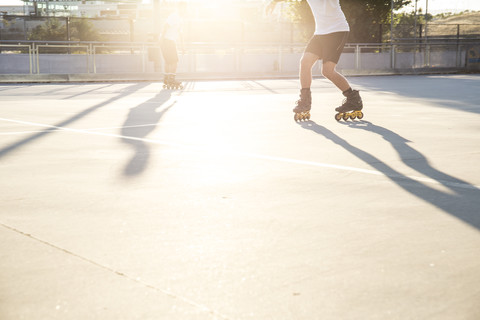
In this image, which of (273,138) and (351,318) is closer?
(351,318)

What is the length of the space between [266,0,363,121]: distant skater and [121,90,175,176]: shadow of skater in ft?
6.37

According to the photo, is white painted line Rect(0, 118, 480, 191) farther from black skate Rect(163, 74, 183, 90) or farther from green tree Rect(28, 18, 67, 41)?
green tree Rect(28, 18, 67, 41)

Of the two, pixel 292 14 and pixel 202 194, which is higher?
pixel 292 14

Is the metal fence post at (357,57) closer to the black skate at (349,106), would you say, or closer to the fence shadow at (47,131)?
the fence shadow at (47,131)

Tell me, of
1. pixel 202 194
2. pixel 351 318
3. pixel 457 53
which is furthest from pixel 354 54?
pixel 351 318

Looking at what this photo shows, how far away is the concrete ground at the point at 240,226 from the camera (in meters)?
2.44

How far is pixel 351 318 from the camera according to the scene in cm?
227

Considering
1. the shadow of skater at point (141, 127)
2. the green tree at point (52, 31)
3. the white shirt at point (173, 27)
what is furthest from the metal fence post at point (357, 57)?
the shadow of skater at point (141, 127)

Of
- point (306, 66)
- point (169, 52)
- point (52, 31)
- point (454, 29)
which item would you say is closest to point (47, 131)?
point (306, 66)

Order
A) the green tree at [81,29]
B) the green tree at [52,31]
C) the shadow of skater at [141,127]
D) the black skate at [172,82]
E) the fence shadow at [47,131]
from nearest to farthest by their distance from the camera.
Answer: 1. the shadow of skater at [141,127]
2. the fence shadow at [47,131]
3. the black skate at [172,82]
4. the green tree at [52,31]
5. the green tree at [81,29]

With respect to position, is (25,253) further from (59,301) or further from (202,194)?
(202,194)

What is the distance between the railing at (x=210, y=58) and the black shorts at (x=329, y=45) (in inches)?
646

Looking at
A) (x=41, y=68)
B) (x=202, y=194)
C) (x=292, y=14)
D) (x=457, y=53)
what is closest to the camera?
(x=202, y=194)

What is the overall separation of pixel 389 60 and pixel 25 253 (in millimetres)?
30949
